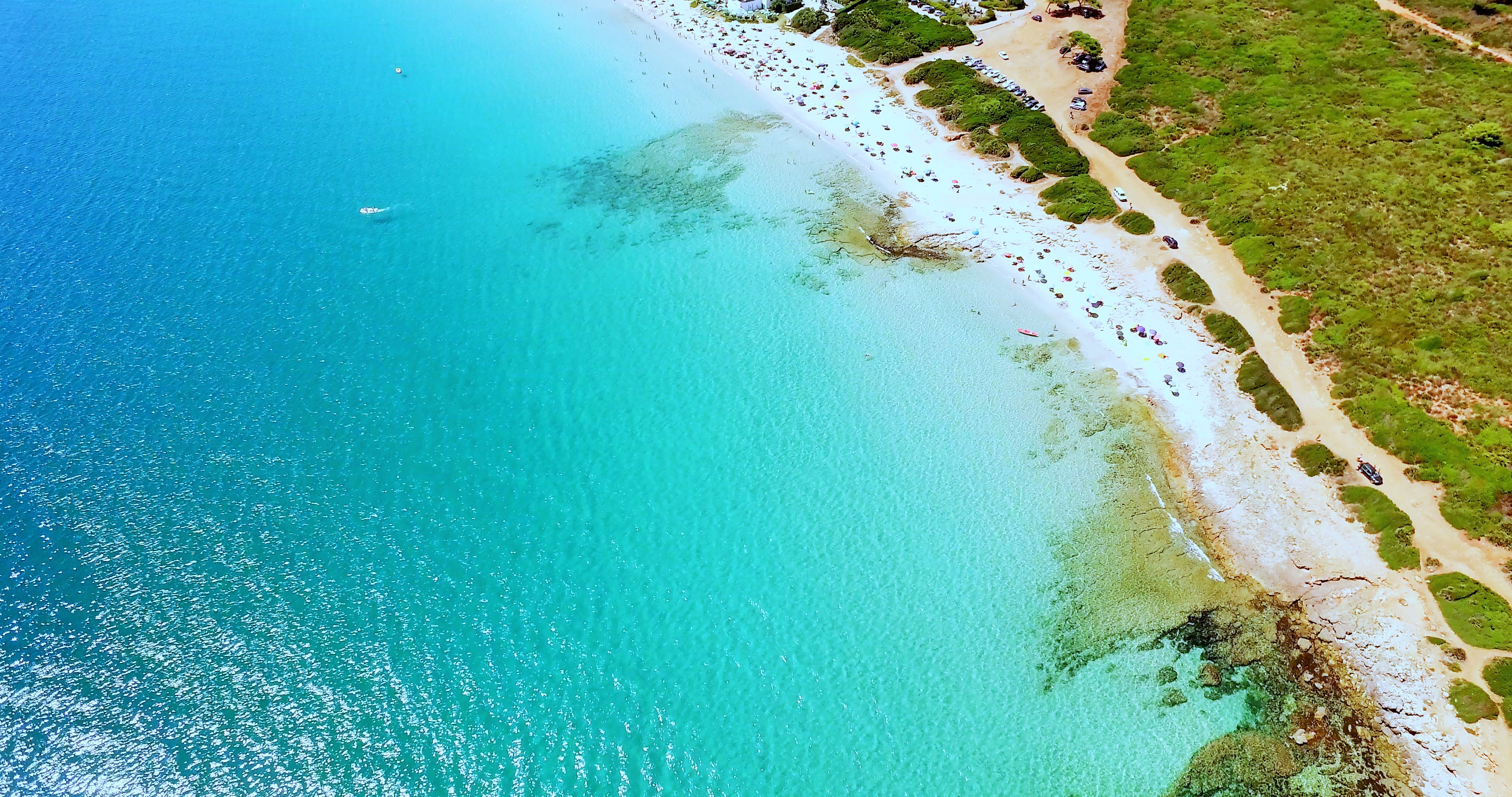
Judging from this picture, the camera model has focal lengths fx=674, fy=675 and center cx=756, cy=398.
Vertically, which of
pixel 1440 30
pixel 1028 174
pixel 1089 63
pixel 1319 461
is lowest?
pixel 1319 461

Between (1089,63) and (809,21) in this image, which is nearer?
(1089,63)

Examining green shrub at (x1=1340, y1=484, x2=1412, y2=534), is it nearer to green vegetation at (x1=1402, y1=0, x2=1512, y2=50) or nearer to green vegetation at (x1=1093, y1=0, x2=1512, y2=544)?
green vegetation at (x1=1093, y1=0, x2=1512, y2=544)

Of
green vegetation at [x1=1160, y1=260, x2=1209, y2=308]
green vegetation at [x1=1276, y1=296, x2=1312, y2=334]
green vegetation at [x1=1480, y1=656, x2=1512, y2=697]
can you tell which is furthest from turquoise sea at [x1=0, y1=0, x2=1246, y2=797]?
green vegetation at [x1=1276, y1=296, x2=1312, y2=334]

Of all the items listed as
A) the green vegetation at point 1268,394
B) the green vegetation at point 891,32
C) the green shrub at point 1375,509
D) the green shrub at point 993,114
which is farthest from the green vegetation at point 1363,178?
the green vegetation at point 891,32

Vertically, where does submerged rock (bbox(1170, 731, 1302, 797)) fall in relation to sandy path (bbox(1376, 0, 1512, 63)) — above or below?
below

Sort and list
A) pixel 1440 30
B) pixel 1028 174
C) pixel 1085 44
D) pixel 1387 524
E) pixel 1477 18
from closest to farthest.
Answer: pixel 1387 524, pixel 1028 174, pixel 1477 18, pixel 1440 30, pixel 1085 44

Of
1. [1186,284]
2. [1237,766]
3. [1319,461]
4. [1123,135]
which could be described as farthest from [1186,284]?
[1237,766]

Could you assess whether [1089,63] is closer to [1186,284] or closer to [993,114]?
[993,114]

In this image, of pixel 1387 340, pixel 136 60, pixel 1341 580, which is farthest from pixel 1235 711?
pixel 136 60
